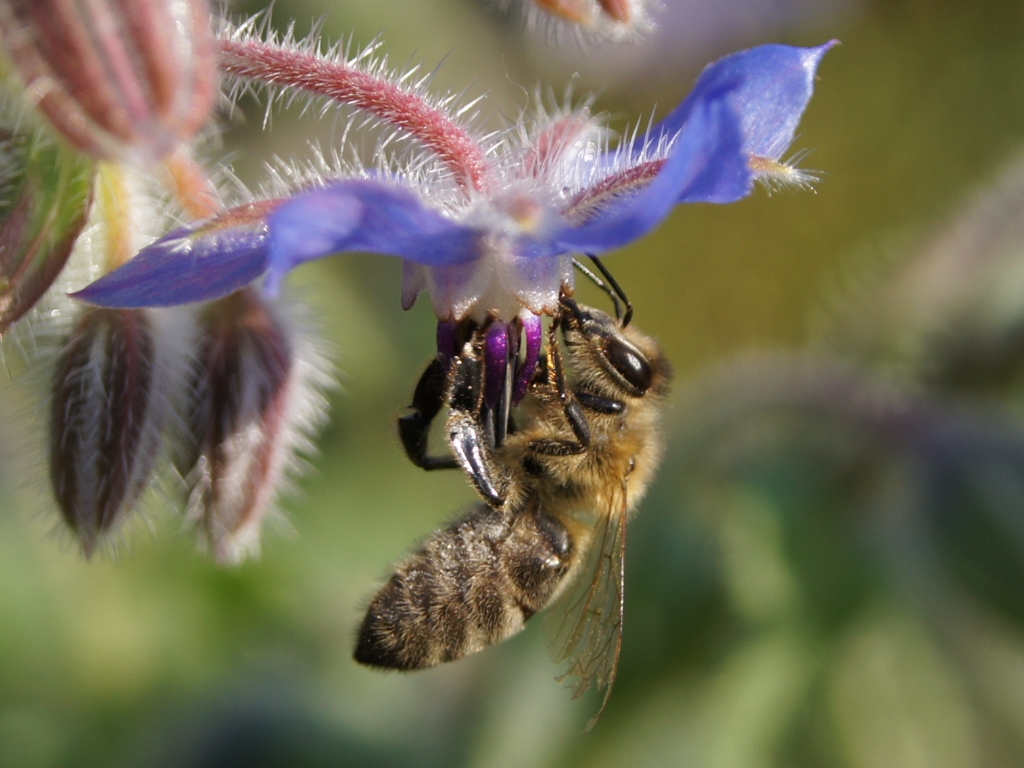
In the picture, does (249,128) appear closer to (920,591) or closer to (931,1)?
(920,591)

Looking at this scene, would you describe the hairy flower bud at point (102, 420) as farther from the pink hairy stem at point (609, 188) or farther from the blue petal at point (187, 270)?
the pink hairy stem at point (609, 188)

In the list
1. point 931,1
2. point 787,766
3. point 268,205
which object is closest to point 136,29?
point 268,205

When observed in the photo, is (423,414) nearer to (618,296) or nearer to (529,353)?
(529,353)

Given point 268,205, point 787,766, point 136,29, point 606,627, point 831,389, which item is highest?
point 136,29

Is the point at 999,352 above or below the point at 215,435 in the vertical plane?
below

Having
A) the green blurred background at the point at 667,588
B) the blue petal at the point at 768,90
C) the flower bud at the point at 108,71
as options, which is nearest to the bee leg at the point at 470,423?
the blue petal at the point at 768,90

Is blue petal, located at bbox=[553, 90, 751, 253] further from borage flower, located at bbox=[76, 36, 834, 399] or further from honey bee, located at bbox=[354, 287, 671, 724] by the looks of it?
honey bee, located at bbox=[354, 287, 671, 724]

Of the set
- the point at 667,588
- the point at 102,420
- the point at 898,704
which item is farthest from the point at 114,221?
the point at 898,704

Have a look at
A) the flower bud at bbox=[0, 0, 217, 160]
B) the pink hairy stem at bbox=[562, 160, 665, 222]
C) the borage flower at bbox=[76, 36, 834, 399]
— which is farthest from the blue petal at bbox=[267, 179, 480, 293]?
the pink hairy stem at bbox=[562, 160, 665, 222]
